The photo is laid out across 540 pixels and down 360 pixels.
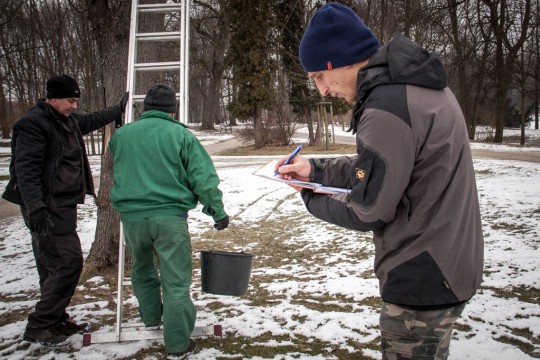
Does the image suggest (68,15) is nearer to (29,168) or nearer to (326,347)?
(29,168)

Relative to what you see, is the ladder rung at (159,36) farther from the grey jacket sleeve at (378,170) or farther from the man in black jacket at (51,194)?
the grey jacket sleeve at (378,170)

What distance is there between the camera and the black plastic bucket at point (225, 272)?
10.5 ft

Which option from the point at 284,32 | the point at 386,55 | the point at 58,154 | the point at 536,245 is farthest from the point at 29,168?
the point at 284,32

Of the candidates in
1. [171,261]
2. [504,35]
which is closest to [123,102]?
[171,261]

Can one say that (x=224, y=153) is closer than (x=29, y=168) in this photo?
No

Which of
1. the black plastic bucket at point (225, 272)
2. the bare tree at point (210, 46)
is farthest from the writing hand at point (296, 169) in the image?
the bare tree at point (210, 46)

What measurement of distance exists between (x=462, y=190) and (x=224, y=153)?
1879cm

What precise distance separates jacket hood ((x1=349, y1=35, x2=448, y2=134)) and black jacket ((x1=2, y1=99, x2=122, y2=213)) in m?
2.82

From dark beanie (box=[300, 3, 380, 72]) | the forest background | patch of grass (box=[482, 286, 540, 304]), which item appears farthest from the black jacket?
the forest background

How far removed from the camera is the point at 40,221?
131 inches

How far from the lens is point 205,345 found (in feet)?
11.1

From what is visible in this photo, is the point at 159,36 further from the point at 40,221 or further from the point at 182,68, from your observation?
the point at 40,221

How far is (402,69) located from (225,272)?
2172 millimetres

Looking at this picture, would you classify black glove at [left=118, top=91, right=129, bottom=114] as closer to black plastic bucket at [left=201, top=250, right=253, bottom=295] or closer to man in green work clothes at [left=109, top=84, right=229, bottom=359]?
man in green work clothes at [left=109, top=84, right=229, bottom=359]
